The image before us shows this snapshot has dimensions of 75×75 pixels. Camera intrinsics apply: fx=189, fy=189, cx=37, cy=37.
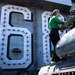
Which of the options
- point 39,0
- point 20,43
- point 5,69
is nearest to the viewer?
point 5,69

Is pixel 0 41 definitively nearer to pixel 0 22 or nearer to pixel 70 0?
pixel 0 22

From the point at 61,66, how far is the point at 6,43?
7.21 m

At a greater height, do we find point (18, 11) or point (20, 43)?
point (18, 11)

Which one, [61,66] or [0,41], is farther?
[0,41]

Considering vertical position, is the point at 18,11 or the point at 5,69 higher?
the point at 18,11

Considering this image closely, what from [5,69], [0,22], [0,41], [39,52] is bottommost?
[5,69]

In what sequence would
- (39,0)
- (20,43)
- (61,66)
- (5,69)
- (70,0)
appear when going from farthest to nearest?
(70,0) → (39,0) → (20,43) → (5,69) → (61,66)

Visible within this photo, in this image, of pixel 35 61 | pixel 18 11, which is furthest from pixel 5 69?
pixel 18 11

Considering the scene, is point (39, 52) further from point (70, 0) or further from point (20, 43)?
point (70, 0)

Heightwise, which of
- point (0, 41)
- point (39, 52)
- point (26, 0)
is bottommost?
point (39, 52)

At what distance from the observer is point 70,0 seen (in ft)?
43.1

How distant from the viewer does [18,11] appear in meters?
12.0

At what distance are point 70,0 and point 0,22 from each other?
518cm

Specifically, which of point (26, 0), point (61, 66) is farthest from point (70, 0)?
point (61, 66)
